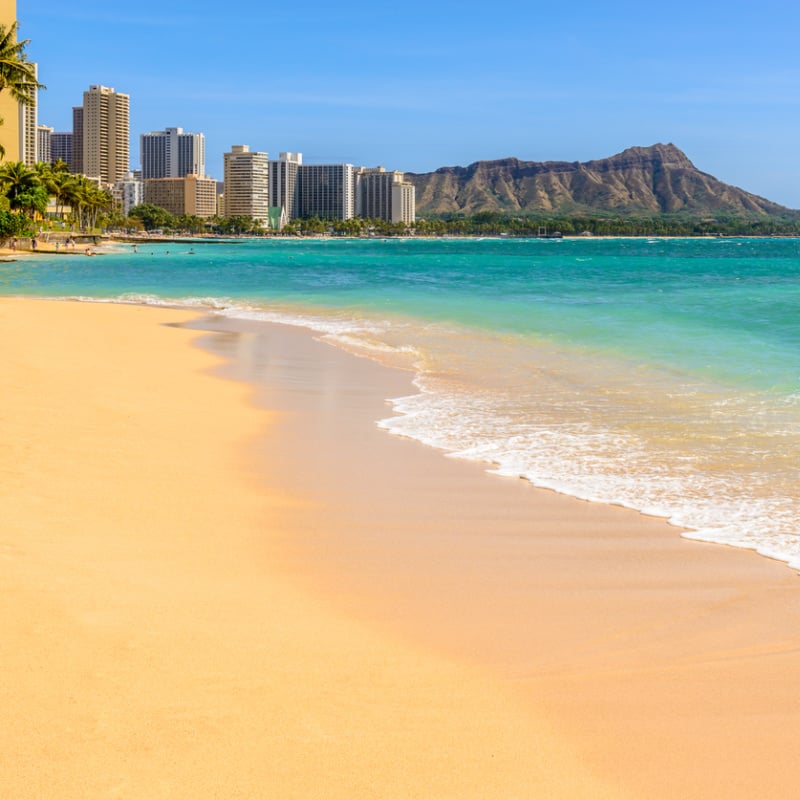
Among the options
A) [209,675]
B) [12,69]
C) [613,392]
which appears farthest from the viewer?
[12,69]

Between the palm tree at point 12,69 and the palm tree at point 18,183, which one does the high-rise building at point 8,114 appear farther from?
the palm tree at point 12,69

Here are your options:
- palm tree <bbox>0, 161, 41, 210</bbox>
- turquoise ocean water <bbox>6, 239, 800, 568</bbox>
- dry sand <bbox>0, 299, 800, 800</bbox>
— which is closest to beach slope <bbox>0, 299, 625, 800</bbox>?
dry sand <bbox>0, 299, 800, 800</bbox>

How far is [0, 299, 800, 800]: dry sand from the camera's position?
3.11 meters

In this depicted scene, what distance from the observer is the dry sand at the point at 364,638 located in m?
3.11

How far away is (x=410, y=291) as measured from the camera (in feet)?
124

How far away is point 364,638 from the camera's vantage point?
4199 mm

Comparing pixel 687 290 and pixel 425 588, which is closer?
pixel 425 588

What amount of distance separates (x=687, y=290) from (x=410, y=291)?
11639 mm

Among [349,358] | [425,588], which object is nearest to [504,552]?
[425,588]

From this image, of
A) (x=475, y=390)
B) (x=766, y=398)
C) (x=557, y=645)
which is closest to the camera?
(x=557, y=645)

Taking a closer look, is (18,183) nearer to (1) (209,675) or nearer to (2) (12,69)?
(2) (12,69)

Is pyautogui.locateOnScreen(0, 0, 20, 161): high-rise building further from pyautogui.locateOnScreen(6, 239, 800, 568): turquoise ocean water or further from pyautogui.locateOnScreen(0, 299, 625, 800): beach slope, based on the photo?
pyautogui.locateOnScreen(0, 299, 625, 800): beach slope

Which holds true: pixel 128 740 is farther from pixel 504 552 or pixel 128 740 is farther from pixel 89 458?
pixel 89 458

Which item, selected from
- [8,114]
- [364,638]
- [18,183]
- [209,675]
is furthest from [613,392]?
[8,114]
